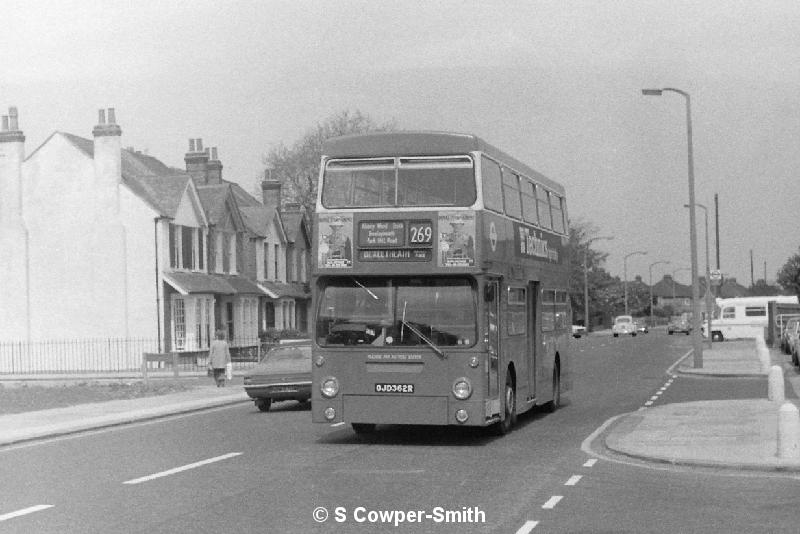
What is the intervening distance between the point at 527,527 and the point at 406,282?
6948mm

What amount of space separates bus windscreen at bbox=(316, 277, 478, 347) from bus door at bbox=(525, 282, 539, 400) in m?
3.75

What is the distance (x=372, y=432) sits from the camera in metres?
19.1

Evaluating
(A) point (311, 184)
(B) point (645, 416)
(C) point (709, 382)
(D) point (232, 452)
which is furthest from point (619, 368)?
(A) point (311, 184)

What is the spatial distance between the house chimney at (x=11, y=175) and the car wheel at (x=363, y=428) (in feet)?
110

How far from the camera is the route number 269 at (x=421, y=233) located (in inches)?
653

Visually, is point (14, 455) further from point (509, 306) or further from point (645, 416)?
point (645, 416)

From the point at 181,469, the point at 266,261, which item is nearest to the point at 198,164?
the point at 266,261

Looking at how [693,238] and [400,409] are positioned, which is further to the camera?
[693,238]

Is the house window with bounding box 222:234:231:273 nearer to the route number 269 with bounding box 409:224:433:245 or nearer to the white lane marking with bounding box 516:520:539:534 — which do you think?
the route number 269 with bounding box 409:224:433:245

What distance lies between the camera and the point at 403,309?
55.1 feet

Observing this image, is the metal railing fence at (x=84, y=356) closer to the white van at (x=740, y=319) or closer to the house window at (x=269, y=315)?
the house window at (x=269, y=315)

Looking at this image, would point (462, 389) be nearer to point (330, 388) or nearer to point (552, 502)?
point (330, 388)

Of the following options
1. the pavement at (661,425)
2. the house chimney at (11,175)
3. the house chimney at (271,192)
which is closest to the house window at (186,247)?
the house chimney at (11,175)

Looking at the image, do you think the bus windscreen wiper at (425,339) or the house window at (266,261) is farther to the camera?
the house window at (266,261)
